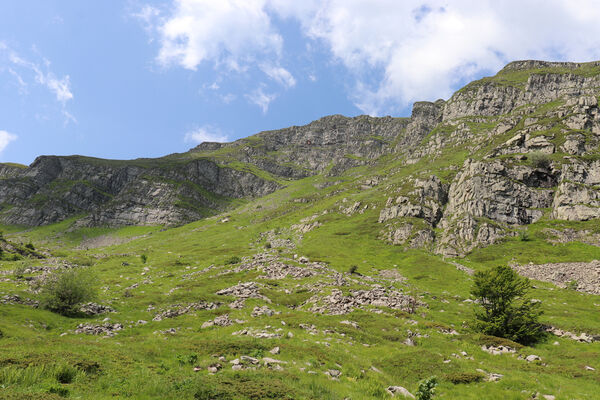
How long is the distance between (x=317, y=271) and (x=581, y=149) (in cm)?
14387

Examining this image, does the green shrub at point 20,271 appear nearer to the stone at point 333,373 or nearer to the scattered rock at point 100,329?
the scattered rock at point 100,329

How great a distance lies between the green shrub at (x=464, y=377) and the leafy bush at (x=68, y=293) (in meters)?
43.6

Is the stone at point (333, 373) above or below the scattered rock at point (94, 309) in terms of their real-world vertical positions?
above

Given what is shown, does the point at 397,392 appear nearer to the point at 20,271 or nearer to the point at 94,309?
the point at 94,309

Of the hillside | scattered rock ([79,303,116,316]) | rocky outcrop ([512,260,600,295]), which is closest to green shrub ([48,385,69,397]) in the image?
the hillside

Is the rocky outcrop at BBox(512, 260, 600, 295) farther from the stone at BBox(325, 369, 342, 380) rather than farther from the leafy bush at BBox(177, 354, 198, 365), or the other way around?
the leafy bush at BBox(177, 354, 198, 365)

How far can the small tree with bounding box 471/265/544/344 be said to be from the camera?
33.6m

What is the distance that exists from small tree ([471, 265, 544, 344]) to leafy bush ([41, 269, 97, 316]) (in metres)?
51.7

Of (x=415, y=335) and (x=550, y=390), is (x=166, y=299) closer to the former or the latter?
(x=415, y=335)

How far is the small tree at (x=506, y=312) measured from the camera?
3359cm

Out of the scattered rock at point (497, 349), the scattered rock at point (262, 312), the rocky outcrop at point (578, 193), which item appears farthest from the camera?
the rocky outcrop at point (578, 193)

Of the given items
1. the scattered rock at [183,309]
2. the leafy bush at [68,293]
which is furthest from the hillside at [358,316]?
the leafy bush at [68,293]

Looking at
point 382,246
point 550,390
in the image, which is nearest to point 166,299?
point 550,390

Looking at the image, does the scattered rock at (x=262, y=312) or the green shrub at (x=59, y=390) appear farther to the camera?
the scattered rock at (x=262, y=312)
